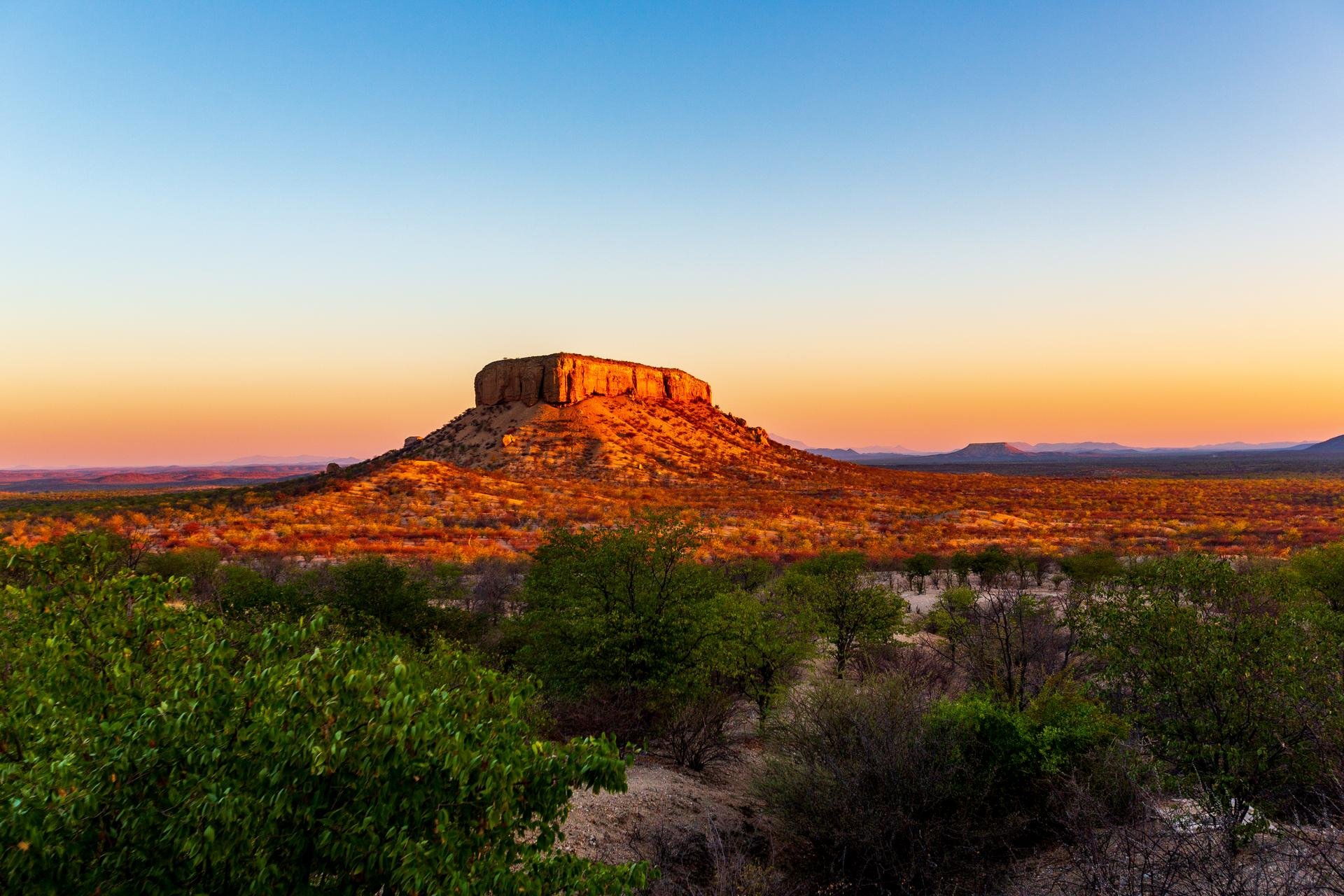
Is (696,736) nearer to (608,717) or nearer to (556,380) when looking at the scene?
(608,717)

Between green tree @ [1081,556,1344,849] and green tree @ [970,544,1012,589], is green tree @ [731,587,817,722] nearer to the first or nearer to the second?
green tree @ [1081,556,1344,849]

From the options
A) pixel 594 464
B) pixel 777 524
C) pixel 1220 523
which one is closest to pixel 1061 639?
pixel 777 524

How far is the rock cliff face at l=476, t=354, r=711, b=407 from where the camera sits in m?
109

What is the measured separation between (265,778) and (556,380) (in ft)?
350

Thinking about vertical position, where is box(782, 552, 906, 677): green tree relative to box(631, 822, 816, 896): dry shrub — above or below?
above

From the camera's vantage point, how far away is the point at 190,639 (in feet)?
18.4

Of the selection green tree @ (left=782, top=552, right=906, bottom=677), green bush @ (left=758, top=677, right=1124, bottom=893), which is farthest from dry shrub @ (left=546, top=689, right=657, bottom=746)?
green tree @ (left=782, top=552, right=906, bottom=677)

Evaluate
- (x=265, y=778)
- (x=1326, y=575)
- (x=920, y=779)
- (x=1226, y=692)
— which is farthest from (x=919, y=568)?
(x=265, y=778)

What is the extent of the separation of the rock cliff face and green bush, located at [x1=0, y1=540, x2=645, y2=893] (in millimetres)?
104209

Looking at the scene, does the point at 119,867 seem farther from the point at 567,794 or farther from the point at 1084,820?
the point at 1084,820

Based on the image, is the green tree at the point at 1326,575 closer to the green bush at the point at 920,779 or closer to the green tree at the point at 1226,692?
the green tree at the point at 1226,692

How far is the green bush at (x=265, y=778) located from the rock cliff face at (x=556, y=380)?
104m

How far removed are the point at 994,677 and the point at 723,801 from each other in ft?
26.5

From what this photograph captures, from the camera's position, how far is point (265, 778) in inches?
167
